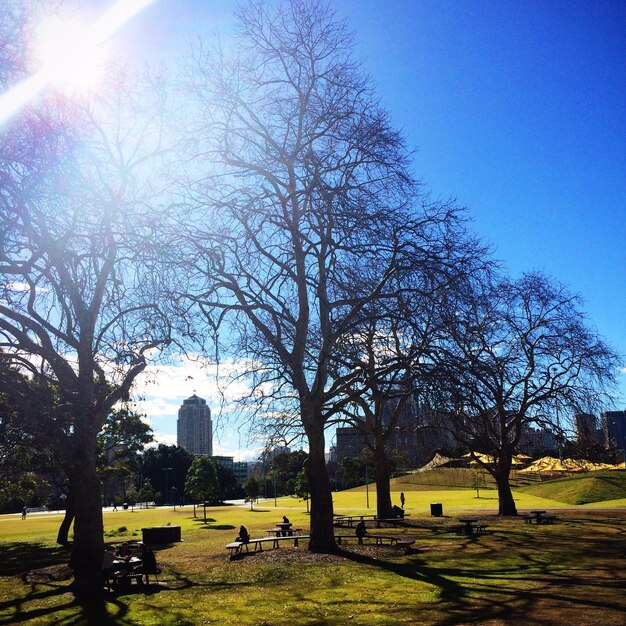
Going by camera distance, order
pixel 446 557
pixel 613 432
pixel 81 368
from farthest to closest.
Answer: pixel 613 432, pixel 446 557, pixel 81 368

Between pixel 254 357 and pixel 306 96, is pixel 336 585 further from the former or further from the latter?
pixel 306 96

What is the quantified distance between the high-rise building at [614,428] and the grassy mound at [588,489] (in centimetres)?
762

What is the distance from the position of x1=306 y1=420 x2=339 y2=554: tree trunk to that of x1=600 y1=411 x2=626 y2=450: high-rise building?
20175mm

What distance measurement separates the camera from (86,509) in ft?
54.8

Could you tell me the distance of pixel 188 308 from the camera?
58.2ft

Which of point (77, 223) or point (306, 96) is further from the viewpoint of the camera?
point (306, 96)

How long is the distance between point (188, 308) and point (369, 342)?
206 inches

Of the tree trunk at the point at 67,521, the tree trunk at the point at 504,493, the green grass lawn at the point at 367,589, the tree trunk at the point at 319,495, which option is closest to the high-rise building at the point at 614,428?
the tree trunk at the point at 504,493

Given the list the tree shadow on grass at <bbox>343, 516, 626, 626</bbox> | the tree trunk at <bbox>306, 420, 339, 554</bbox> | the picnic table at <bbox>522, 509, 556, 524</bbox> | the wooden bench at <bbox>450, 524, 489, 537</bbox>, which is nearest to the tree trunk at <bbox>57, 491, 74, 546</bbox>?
the tree trunk at <bbox>306, 420, 339, 554</bbox>

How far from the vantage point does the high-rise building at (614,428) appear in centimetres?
3506

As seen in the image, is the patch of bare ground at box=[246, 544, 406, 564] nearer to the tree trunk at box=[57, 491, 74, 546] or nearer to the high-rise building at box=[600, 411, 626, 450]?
the tree trunk at box=[57, 491, 74, 546]

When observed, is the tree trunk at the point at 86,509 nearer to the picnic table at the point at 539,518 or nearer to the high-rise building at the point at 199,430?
the high-rise building at the point at 199,430

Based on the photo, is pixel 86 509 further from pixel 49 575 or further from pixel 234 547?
pixel 234 547

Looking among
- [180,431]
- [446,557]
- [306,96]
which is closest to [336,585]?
[446,557]
